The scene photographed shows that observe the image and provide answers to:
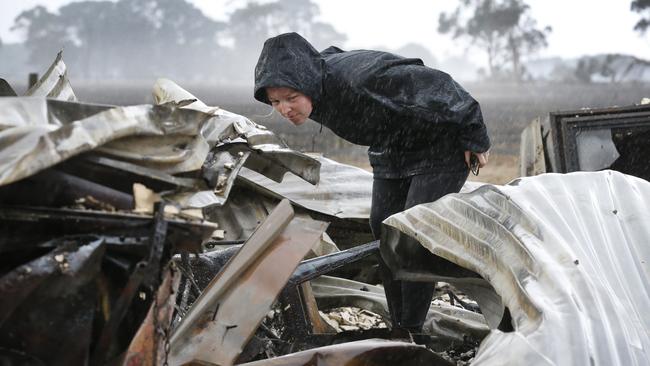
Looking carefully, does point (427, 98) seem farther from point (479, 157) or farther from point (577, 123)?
point (577, 123)

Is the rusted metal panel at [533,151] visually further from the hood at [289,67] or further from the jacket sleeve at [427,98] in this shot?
the hood at [289,67]

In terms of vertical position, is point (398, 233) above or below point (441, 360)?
above

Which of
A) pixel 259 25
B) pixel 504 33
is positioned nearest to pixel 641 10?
pixel 504 33

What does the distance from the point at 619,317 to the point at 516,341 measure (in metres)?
0.39

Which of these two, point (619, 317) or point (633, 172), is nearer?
point (619, 317)

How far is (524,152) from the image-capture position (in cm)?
663

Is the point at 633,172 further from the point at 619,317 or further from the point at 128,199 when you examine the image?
the point at 128,199

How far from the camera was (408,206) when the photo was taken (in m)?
3.62

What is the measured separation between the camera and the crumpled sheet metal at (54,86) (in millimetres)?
3535

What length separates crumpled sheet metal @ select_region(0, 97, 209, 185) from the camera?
1.81m

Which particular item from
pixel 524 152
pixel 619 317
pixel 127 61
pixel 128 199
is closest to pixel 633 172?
pixel 524 152

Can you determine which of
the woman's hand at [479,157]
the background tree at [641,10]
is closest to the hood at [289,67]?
the woman's hand at [479,157]

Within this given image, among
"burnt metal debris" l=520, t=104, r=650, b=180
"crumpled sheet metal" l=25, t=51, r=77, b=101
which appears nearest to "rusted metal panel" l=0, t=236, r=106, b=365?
"crumpled sheet metal" l=25, t=51, r=77, b=101

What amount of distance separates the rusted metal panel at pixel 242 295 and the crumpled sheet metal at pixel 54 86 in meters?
1.48
